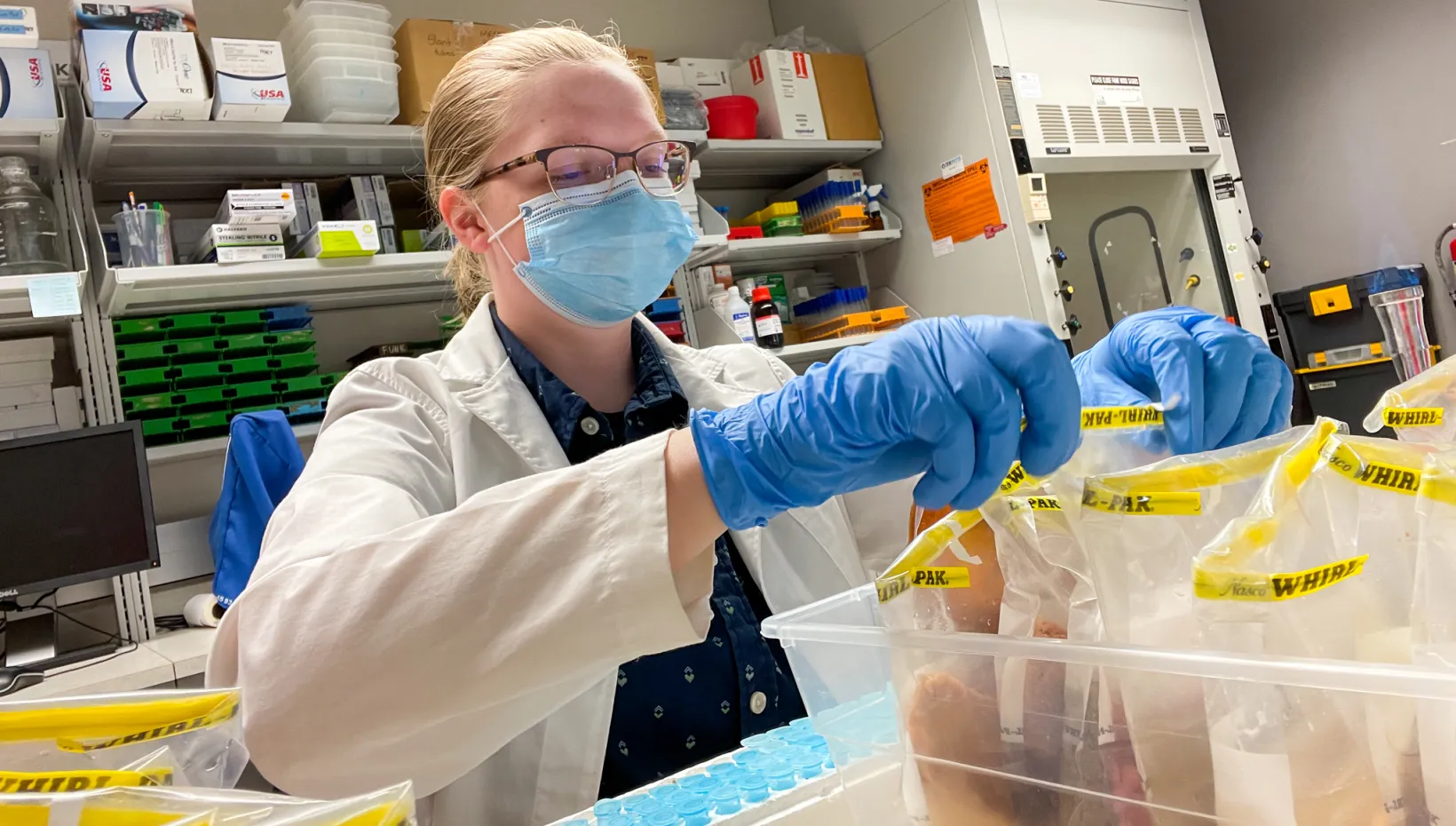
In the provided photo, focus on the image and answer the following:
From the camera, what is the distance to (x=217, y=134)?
86.2 inches

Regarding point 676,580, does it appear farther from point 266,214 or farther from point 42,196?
point 42,196

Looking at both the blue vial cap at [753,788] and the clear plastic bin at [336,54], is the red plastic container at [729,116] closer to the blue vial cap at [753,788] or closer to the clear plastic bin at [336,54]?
the clear plastic bin at [336,54]

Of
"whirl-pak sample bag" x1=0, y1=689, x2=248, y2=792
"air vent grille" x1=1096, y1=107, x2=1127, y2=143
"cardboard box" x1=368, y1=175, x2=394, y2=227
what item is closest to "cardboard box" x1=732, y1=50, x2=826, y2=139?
"air vent grille" x1=1096, y1=107, x2=1127, y2=143

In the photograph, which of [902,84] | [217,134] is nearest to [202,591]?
[217,134]

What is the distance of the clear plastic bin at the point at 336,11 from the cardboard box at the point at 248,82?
6.2 inches

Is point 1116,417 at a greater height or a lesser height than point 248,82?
lesser

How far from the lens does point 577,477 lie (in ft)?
2.13

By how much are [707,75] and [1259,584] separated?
303cm

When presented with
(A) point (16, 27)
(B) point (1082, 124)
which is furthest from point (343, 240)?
(B) point (1082, 124)

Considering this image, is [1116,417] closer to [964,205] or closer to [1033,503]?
[1033,503]

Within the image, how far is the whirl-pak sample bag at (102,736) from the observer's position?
36cm

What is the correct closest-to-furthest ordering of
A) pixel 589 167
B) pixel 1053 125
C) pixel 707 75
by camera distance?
pixel 589 167 → pixel 1053 125 → pixel 707 75

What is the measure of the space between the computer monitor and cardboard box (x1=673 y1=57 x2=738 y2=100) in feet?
6.48

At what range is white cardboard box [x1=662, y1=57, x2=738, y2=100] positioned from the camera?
3.15 metres
